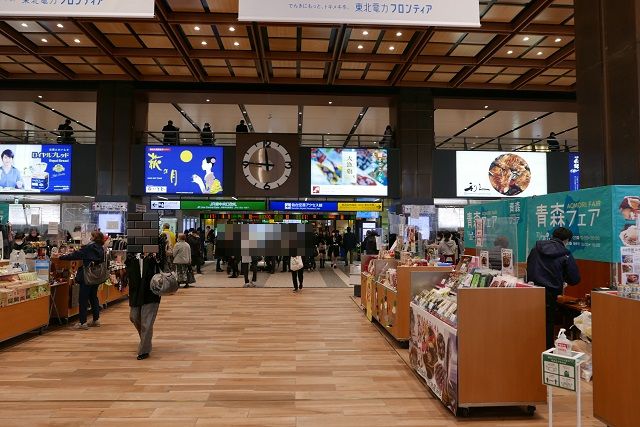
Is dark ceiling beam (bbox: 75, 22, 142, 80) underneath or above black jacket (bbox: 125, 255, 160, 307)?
above

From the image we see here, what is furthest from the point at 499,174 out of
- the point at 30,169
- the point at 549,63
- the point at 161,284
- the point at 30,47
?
the point at 30,169

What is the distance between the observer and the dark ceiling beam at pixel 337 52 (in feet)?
26.5

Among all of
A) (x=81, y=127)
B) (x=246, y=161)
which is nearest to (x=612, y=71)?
(x=246, y=161)

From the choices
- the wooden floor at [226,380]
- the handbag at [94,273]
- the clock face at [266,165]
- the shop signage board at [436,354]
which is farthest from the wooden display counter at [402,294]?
the clock face at [266,165]

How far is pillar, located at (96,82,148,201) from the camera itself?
36.2 ft

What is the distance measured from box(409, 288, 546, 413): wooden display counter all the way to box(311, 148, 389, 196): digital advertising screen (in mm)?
7737

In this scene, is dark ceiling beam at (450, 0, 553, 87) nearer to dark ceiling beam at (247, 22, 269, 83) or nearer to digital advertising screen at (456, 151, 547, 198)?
digital advertising screen at (456, 151, 547, 198)

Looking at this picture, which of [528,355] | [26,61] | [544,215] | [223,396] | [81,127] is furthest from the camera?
[81,127]

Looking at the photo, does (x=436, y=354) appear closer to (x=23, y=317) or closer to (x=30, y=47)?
(x=23, y=317)

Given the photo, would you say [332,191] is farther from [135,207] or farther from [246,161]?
[135,207]

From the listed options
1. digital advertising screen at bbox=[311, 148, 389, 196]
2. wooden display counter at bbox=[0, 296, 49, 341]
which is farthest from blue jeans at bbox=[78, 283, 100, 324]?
digital advertising screen at bbox=[311, 148, 389, 196]

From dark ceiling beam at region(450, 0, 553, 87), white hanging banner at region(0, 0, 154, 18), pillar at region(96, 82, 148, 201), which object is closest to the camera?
white hanging banner at region(0, 0, 154, 18)

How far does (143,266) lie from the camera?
5.36 meters

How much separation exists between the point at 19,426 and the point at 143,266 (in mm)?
2208
